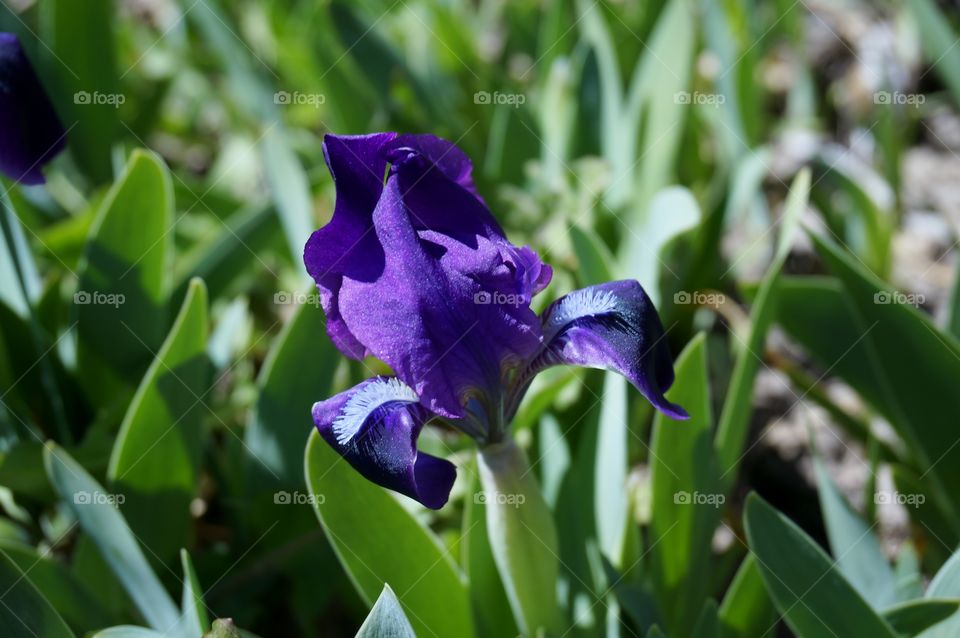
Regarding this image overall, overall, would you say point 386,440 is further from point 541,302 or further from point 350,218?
point 541,302

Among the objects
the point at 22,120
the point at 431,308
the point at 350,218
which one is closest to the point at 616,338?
the point at 431,308

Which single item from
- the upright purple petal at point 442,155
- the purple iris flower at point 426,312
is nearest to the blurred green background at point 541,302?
the purple iris flower at point 426,312

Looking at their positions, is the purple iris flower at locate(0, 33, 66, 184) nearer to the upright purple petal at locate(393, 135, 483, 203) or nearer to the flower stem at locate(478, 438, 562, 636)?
the upright purple petal at locate(393, 135, 483, 203)

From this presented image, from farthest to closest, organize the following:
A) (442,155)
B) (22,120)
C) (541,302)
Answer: (541,302) → (22,120) → (442,155)

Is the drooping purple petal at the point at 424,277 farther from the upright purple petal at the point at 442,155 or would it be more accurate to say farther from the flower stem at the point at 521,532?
the flower stem at the point at 521,532

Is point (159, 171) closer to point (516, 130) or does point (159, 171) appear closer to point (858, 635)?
point (516, 130)

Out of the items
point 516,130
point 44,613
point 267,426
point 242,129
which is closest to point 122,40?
point 242,129

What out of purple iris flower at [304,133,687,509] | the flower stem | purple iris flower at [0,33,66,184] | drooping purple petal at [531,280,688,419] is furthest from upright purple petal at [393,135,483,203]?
purple iris flower at [0,33,66,184]
